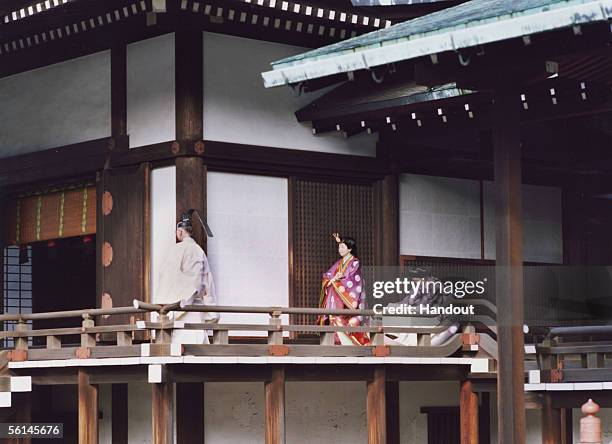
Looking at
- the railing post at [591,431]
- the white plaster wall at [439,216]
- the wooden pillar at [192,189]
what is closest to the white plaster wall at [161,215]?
the wooden pillar at [192,189]

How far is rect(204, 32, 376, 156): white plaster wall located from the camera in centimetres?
1669

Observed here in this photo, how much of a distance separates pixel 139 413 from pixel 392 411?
3.34m

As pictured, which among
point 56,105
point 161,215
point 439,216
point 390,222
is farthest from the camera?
point 439,216

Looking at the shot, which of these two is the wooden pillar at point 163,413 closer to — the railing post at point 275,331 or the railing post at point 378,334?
the railing post at point 275,331

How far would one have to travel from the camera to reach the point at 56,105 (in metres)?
18.1

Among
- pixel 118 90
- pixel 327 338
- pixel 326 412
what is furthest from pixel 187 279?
pixel 326 412

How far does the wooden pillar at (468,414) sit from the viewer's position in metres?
16.3

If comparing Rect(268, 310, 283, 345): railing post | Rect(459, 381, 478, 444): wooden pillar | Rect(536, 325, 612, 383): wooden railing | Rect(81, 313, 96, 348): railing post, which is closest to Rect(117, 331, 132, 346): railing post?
Rect(81, 313, 96, 348): railing post

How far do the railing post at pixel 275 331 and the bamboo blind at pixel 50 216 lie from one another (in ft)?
11.7

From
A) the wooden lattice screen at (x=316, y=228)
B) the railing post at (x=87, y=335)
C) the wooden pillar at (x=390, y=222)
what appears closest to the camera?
the railing post at (x=87, y=335)

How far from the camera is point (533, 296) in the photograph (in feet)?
64.4

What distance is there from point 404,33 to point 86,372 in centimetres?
648

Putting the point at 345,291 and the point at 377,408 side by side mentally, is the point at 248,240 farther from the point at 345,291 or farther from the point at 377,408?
the point at 377,408

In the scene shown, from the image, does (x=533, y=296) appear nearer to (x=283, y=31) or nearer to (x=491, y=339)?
(x=491, y=339)
